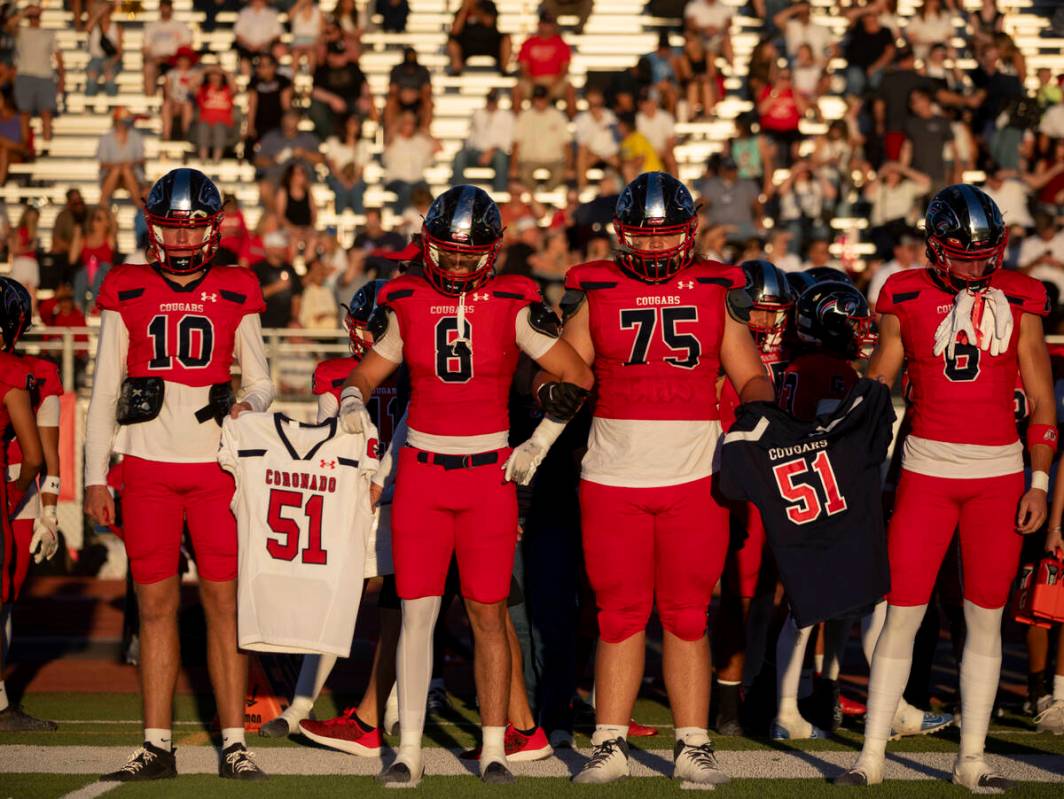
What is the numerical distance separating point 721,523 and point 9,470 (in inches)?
126

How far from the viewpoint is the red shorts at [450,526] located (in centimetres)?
616

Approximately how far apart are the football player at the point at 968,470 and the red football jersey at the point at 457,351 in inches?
59.3

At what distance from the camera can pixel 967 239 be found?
20.2ft

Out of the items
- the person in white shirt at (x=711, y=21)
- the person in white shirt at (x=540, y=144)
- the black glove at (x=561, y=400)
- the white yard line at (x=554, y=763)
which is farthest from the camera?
the person in white shirt at (x=711, y=21)

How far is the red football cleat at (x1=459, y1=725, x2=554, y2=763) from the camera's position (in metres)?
6.56

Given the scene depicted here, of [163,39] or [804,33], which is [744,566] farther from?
[163,39]

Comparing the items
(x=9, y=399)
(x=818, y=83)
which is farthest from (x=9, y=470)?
(x=818, y=83)

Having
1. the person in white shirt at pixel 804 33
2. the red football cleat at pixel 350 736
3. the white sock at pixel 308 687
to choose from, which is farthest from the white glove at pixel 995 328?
the person in white shirt at pixel 804 33

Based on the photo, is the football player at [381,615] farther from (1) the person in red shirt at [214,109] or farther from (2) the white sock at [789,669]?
(1) the person in red shirt at [214,109]

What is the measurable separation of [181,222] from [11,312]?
1.45 meters

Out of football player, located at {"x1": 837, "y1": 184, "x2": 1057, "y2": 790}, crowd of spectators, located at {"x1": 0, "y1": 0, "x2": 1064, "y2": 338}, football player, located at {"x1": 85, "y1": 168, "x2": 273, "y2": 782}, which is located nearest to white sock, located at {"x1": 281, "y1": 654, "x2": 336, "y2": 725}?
football player, located at {"x1": 85, "y1": 168, "x2": 273, "y2": 782}

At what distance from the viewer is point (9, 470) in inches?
291

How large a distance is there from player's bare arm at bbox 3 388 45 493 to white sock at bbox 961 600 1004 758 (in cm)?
388

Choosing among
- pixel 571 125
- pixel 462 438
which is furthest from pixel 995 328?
pixel 571 125
